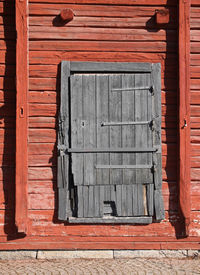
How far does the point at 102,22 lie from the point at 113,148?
6.27 feet

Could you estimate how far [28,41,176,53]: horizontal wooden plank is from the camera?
602 cm

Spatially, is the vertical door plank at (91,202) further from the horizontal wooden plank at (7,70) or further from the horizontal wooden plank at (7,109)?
the horizontal wooden plank at (7,70)

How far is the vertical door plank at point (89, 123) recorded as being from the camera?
594 cm

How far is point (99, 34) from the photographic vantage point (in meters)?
6.04

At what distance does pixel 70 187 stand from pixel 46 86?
156 cm

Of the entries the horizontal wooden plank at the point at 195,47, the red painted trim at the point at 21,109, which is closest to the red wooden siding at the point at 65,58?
the red painted trim at the point at 21,109

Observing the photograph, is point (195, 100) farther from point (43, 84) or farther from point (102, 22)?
point (43, 84)

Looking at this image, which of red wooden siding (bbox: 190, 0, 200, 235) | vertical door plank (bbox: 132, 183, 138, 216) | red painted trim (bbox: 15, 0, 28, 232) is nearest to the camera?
red painted trim (bbox: 15, 0, 28, 232)

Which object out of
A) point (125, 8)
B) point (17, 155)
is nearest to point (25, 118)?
point (17, 155)

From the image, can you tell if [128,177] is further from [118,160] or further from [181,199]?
[181,199]

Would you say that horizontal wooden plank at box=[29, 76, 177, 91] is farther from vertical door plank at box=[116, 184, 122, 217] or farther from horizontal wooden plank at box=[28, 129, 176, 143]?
vertical door plank at box=[116, 184, 122, 217]

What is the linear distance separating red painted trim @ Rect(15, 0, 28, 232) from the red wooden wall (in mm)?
105

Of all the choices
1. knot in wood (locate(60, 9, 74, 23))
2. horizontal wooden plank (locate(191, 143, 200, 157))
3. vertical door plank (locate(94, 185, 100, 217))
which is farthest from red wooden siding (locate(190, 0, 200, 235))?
knot in wood (locate(60, 9, 74, 23))

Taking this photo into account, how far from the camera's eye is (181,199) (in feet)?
19.5
